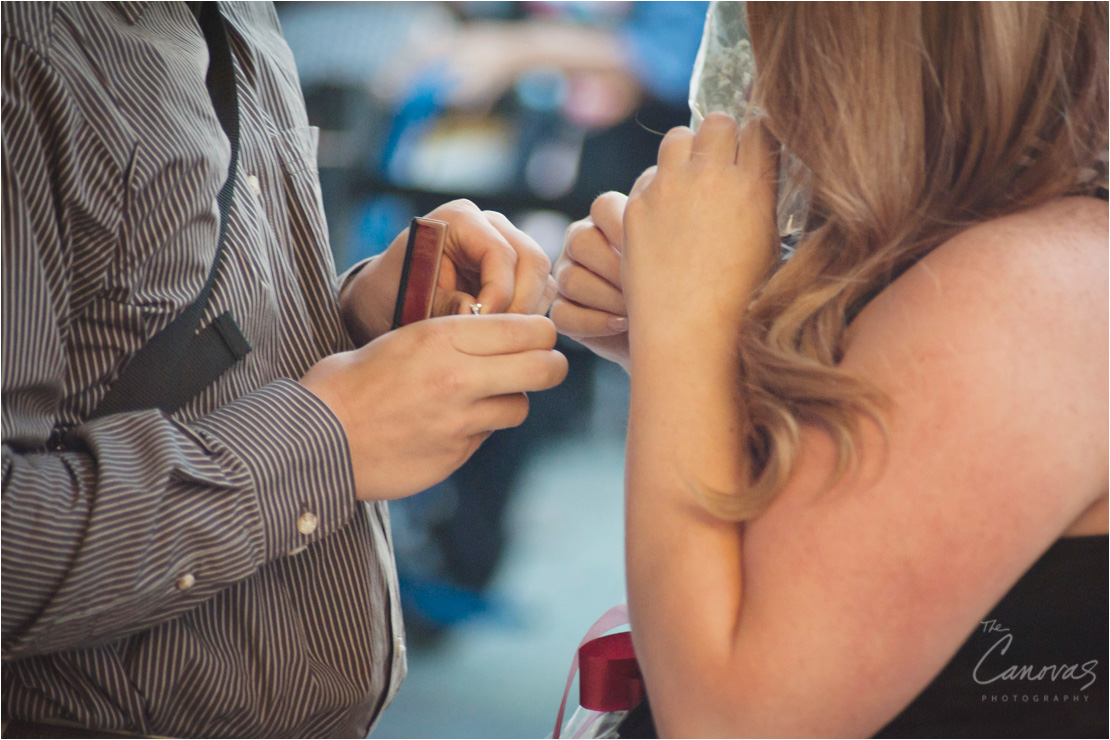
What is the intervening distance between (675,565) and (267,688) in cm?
48

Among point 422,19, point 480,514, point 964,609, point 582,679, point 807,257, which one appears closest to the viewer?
point 964,609

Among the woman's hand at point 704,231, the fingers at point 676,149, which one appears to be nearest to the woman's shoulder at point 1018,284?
the woman's hand at point 704,231

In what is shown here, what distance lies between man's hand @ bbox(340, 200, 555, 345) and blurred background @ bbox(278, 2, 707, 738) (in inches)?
86.5

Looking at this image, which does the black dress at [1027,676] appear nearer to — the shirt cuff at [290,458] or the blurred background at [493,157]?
the shirt cuff at [290,458]

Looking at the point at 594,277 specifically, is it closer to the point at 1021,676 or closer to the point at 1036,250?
the point at 1036,250

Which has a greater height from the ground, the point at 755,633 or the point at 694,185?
the point at 694,185

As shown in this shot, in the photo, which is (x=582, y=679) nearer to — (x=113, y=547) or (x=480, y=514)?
(x=113, y=547)

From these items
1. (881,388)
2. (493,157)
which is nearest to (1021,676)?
(881,388)

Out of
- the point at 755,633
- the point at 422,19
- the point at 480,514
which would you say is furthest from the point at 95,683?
the point at 422,19

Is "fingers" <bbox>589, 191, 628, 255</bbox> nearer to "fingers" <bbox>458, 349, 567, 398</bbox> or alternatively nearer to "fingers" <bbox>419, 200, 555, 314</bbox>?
"fingers" <bbox>419, 200, 555, 314</bbox>

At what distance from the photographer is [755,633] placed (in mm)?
682

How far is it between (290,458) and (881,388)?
57cm

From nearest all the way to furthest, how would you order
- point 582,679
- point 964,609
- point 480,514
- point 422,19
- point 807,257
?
point 964,609
point 807,257
point 582,679
point 422,19
point 480,514

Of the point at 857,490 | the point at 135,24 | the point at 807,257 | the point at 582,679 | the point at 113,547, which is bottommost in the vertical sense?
the point at 582,679
